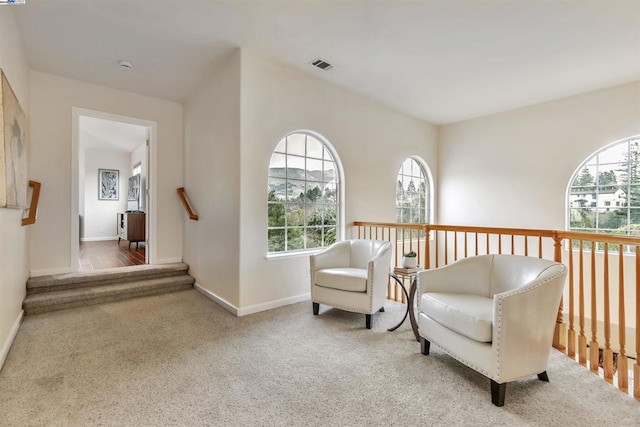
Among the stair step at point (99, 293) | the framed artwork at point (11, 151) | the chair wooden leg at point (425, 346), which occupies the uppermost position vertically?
the framed artwork at point (11, 151)

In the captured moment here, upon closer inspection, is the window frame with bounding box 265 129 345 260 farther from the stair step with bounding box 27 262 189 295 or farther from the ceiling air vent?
the stair step with bounding box 27 262 189 295

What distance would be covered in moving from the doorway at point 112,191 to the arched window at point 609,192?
6863mm

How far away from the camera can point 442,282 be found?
2264 mm

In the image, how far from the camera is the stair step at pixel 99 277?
3227 millimetres

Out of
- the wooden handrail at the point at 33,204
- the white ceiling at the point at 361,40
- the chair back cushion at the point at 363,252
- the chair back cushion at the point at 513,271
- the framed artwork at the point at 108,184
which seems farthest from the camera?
the framed artwork at the point at 108,184

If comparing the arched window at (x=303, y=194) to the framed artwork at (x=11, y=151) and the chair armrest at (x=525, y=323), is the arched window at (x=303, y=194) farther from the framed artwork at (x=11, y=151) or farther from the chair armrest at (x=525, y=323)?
the chair armrest at (x=525, y=323)

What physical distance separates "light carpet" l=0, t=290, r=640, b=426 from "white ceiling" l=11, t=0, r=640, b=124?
2743 millimetres

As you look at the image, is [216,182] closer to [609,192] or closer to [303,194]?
[303,194]

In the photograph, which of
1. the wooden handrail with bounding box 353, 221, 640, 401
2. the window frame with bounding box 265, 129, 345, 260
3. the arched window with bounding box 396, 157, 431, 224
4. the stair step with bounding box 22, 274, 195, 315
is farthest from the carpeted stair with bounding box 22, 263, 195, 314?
the arched window with bounding box 396, 157, 431, 224

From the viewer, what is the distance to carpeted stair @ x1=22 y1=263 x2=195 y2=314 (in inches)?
121

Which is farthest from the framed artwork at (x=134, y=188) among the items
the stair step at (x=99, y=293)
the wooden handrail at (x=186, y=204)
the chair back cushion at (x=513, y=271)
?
the chair back cushion at (x=513, y=271)

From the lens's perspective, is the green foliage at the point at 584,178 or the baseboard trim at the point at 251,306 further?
the green foliage at the point at 584,178

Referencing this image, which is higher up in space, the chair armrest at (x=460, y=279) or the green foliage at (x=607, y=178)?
the green foliage at (x=607, y=178)

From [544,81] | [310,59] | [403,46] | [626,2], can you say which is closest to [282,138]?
[310,59]
